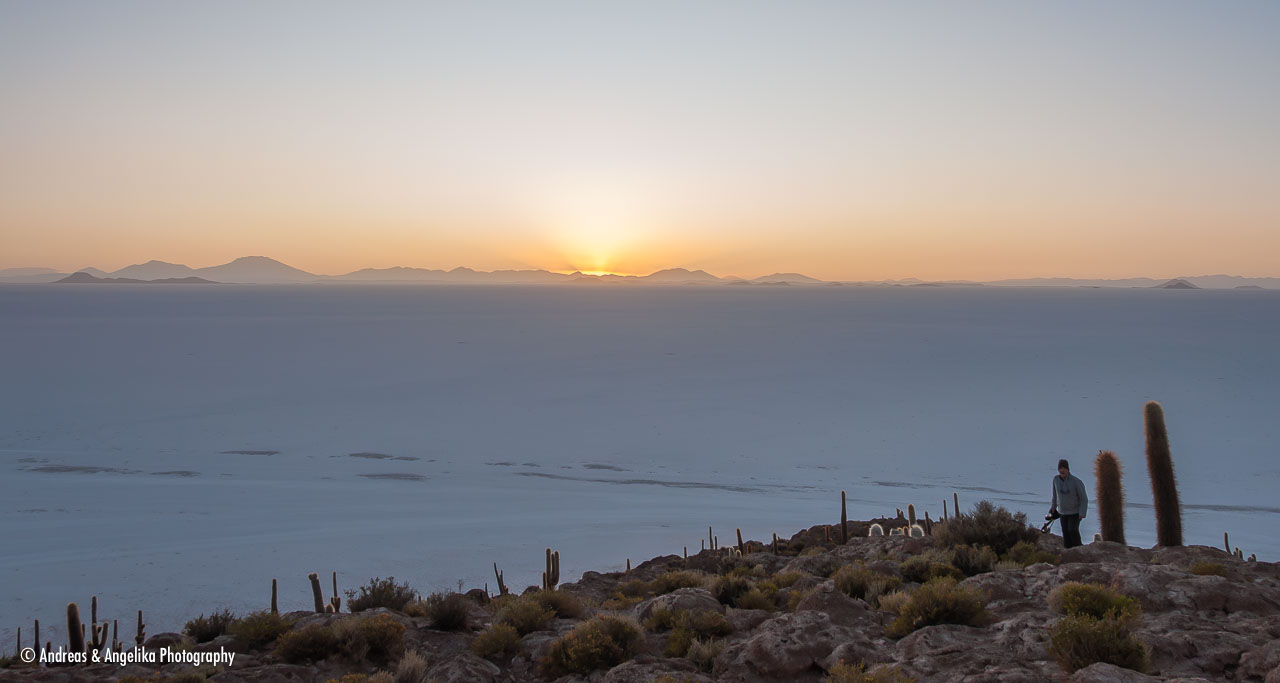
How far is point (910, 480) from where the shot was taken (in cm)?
2275

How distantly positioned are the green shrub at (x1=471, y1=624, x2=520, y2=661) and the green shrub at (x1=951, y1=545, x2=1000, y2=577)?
5.55 meters

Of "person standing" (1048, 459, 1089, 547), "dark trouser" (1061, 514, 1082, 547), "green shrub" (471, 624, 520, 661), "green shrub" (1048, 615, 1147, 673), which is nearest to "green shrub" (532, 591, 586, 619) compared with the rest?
"green shrub" (471, 624, 520, 661)

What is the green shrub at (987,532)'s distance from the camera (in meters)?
10.6

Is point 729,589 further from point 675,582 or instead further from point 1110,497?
point 1110,497

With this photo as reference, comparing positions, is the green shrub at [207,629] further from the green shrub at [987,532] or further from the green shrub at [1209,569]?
the green shrub at [1209,569]

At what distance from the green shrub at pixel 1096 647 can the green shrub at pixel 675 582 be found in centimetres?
548

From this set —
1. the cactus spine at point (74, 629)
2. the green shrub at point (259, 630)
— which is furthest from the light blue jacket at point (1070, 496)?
the cactus spine at point (74, 629)

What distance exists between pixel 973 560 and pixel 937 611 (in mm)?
2802

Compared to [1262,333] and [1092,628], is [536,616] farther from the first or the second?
[1262,333]

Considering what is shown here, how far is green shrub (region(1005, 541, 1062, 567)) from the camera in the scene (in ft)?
32.1

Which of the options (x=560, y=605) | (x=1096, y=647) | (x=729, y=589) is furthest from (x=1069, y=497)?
(x=560, y=605)

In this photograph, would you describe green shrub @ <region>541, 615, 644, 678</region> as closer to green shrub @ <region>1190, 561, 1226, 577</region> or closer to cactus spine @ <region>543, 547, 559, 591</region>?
cactus spine @ <region>543, 547, 559, 591</region>

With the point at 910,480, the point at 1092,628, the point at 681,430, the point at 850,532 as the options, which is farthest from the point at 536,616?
the point at 681,430

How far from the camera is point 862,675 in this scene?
5.76m
